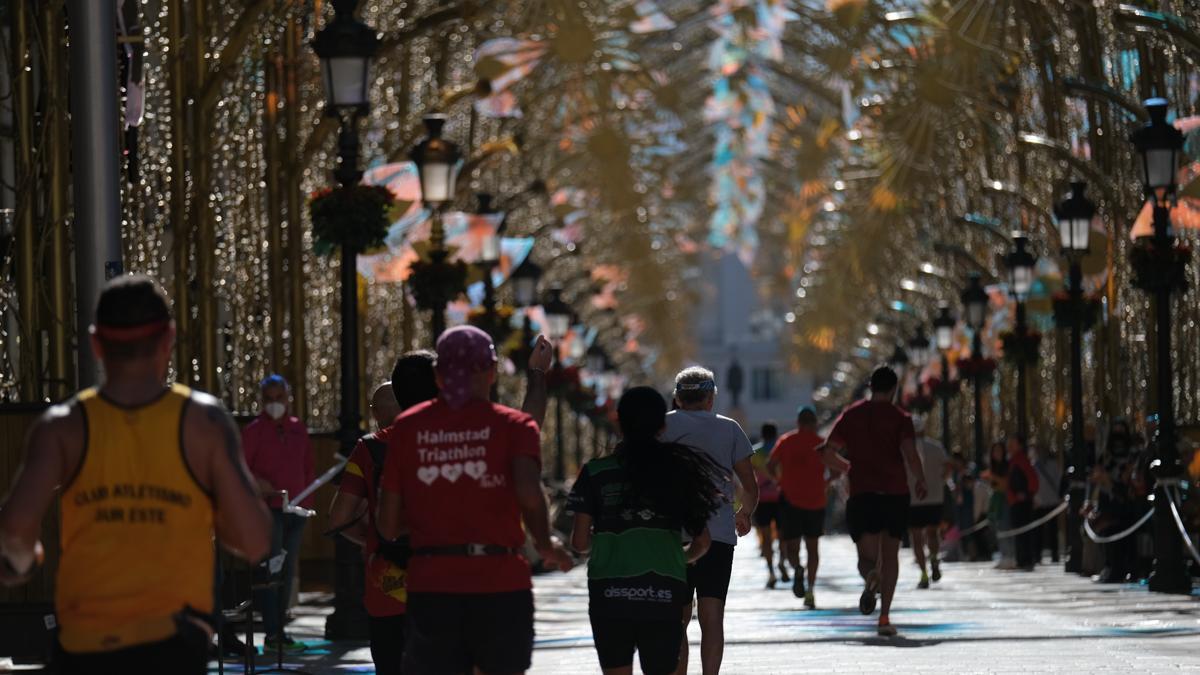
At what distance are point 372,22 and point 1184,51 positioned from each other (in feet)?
37.5

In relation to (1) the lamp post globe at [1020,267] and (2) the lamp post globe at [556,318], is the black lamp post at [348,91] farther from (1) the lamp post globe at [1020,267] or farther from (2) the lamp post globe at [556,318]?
(2) the lamp post globe at [556,318]

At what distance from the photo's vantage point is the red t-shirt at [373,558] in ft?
32.1

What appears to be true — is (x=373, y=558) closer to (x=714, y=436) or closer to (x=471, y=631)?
(x=471, y=631)

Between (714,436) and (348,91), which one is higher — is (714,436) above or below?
below

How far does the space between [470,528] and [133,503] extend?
5.92ft

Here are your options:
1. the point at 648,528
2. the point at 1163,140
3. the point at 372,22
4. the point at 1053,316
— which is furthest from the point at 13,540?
the point at 1053,316

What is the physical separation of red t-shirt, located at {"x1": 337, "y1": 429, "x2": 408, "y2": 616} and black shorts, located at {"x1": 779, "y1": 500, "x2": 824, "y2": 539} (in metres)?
13.0

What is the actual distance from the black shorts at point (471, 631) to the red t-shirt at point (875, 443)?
8881 millimetres

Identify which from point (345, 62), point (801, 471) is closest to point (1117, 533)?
point (801, 471)

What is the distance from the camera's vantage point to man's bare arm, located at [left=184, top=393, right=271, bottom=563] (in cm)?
669

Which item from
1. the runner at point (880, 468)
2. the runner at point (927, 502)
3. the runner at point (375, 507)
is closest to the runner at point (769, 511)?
the runner at point (927, 502)

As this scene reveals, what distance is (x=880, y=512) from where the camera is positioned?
17.2 metres

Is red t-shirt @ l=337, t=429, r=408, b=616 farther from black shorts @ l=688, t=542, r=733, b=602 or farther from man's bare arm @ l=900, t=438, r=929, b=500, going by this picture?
man's bare arm @ l=900, t=438, r=929, b=500

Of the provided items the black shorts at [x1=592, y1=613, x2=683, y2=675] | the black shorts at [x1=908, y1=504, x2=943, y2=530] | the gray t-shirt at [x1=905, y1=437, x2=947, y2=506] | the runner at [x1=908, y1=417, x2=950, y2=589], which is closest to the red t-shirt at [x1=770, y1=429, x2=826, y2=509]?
the black shorts at [x1=908, y1=504, x2=943, y2=530]
